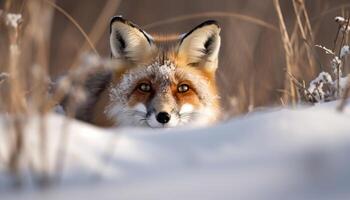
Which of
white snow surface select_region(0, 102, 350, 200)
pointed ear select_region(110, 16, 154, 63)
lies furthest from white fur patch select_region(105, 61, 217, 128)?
white snow surface select_region(0, 102, 350, 200)

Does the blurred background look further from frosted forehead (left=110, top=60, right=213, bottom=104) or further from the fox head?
frosted forehead (left=110, top=60, right=213, bottom=104)

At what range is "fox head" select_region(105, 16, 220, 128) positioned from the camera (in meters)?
4.84

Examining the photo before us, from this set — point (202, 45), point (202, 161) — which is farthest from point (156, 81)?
point (202, 161)

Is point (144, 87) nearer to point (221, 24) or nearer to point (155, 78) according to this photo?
point (155, 78)

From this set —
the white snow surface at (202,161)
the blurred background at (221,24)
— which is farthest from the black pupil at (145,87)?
the white snow surface at (202,161)

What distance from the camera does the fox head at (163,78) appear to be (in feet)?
15.9

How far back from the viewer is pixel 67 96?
17.6 feet

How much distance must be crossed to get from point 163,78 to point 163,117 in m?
0.40

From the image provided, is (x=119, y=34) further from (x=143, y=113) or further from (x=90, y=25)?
(x=90, y=25)

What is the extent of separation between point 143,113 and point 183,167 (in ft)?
8.03

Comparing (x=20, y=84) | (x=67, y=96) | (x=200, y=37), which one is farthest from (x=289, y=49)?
(x=20, y=84)

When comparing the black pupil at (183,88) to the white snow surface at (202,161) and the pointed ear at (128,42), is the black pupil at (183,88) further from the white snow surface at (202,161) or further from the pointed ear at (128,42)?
the white snow surface at (202,161)

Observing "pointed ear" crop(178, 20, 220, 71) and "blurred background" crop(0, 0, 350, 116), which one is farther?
"blurred background" crop(0, 0, 350, 116)

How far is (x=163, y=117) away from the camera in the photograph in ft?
15.3
